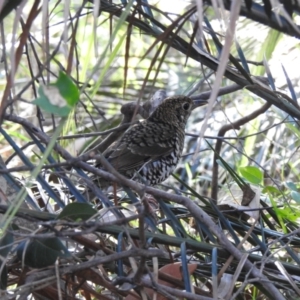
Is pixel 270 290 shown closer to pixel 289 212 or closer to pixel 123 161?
pixel 289 212

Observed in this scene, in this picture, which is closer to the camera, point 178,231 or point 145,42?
point 178,231

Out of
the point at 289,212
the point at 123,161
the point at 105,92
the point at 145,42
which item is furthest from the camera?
the point at 145,42

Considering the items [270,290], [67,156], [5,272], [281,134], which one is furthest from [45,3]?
[281,134]

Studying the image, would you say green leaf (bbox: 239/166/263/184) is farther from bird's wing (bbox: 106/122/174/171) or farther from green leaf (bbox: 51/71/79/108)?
green leaf (bbox: 51/71/79/108)

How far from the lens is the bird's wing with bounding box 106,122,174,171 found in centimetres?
329

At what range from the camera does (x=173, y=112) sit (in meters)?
3.88

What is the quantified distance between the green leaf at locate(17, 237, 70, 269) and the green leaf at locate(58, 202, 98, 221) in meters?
0.05

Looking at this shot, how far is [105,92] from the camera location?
4.93m

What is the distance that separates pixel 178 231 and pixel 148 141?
6.00ft

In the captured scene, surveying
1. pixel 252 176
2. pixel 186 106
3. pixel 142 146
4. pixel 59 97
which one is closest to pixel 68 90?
pixel 59 97

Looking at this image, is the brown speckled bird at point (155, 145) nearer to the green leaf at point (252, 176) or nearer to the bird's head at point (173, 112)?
the bird's head at point (173, 112)

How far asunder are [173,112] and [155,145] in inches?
15.0

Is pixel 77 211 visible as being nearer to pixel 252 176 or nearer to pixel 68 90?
pixel 68 90

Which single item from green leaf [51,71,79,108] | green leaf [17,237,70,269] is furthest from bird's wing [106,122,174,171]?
green leaf [51,71,79,108]
